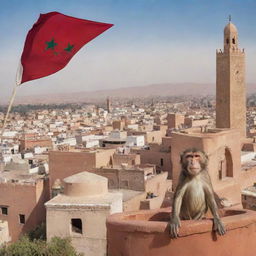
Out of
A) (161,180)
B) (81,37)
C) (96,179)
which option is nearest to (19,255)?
(96,179)

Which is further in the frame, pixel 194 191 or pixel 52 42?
pixel 52 42

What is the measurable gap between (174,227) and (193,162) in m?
0.41

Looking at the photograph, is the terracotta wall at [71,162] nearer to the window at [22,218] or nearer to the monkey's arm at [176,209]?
the window at [22,218]

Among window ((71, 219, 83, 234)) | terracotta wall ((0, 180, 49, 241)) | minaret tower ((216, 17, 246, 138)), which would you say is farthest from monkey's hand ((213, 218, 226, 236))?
minaret tower ((216, 17, 246, 138))

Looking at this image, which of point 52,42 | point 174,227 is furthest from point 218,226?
point 52,42

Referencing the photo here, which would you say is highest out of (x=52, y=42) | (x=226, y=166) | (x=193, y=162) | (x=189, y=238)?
(x=52, y=42)

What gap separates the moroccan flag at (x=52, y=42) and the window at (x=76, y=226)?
5.36 m

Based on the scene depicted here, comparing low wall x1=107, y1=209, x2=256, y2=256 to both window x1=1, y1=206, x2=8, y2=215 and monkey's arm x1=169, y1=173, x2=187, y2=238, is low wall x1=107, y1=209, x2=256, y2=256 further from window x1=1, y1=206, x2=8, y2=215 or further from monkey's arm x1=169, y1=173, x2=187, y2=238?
window x1=1, y1=206, x2=8, y2=215

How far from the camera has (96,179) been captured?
10945 millimetres

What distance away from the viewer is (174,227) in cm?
263

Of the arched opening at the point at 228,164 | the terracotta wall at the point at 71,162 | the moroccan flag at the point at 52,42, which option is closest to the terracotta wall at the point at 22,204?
the terracotta wall at the point at 71,162

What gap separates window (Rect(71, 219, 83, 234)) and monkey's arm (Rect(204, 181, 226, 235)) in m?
8.16

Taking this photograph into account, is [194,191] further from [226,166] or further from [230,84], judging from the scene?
[230,84]

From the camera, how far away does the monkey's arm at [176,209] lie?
2.64 meters
